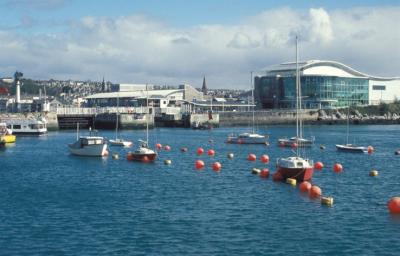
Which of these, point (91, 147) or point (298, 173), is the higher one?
point (91, 147)

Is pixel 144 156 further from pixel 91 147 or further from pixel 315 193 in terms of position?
pixel 315 193

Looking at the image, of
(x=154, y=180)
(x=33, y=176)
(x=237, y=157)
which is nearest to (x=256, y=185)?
(x=154, y=180)

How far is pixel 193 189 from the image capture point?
2179 inches

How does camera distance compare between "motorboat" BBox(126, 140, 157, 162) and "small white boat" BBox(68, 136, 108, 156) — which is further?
"small white boat" BBox(68, 136, 108, 156)

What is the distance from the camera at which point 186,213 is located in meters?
43.7

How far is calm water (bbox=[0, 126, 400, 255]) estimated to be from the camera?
35.1 meters

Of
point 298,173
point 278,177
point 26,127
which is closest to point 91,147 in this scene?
point 278,177

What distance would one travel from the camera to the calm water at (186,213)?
35.1 meters

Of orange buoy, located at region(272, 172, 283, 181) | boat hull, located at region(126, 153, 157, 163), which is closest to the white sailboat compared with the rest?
boat hull, located at region(126, 153, 157, 163)

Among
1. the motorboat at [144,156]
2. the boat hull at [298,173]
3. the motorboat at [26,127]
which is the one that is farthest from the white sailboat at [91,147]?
the motorboat at [26,127]

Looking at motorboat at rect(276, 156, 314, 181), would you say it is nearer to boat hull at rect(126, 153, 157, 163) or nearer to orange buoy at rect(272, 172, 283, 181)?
orange buoy at rect(272, 172, 283, 181)

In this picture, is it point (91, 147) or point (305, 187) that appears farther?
point (91, 147)

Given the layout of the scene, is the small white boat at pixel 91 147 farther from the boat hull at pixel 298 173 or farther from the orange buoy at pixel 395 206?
the orange buoy at pixel 395 206

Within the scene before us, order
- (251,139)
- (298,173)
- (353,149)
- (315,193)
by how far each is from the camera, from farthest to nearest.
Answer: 1. (251,139)
2. (353,149)
3. (298,173)
4. (315,193)
